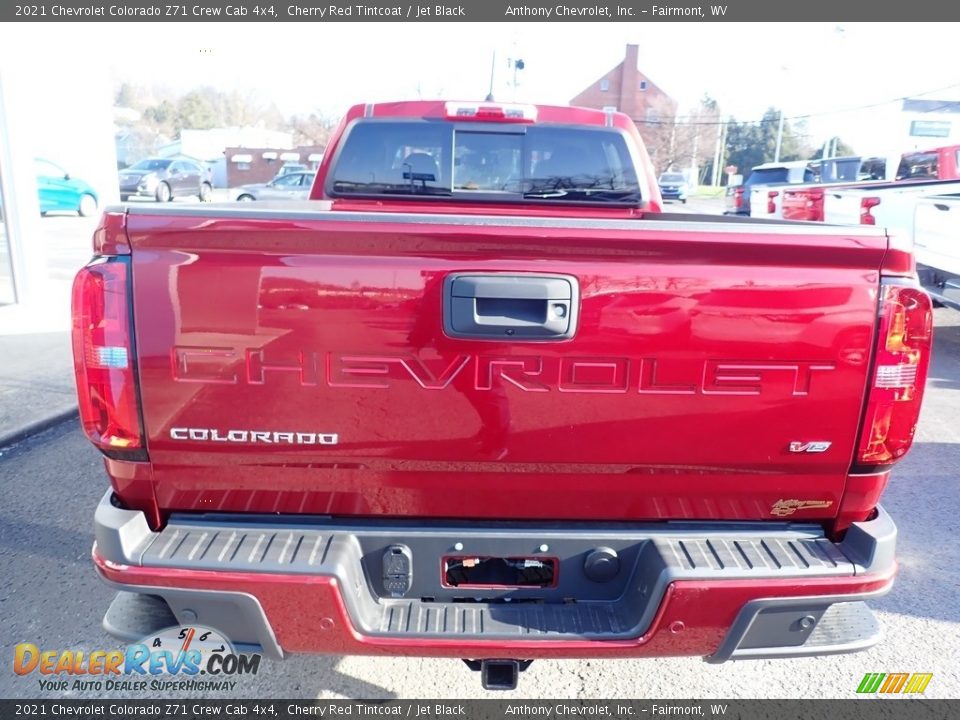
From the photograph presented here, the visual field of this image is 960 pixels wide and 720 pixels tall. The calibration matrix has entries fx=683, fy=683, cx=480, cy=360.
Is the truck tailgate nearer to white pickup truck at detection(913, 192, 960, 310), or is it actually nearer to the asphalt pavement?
the asphalt pavement

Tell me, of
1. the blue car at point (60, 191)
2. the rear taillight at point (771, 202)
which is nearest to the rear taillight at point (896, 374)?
the rear taillight at point (771, 202)

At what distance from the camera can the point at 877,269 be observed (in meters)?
1.89

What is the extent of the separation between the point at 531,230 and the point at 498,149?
2.38 meters

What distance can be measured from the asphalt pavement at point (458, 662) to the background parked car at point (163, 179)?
2229cm

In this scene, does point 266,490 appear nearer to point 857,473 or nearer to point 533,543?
point 533,543

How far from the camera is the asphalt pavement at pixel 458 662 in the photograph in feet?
8.88

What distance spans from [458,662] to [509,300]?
175 centimetres

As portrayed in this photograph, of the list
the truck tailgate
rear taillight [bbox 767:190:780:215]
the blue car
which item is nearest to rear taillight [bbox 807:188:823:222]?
rear taillight [bbox 767:190:780:215]

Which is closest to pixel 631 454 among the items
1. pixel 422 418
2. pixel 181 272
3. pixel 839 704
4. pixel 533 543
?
pixel 533 543

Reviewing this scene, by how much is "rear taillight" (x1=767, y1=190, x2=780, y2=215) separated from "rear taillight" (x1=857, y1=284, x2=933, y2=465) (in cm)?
1303

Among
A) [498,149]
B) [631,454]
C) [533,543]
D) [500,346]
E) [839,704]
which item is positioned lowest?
[839,704]

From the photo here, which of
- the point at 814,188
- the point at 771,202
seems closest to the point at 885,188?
the point at 814,188

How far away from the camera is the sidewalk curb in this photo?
16.1 feet

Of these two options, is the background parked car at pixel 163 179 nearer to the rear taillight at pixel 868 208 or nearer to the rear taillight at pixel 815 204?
the rear taillight at pixel 815 204
